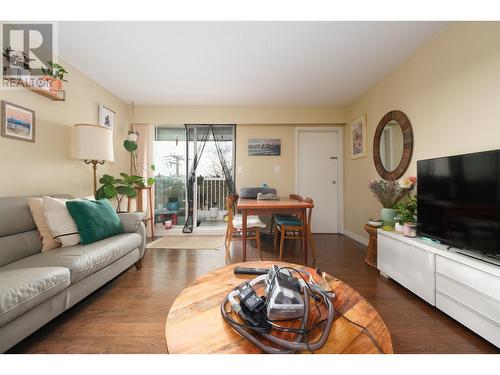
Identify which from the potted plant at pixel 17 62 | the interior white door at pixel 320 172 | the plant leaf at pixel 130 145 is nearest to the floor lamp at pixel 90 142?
the potted plant at pixel 17 62

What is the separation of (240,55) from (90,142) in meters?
1.95

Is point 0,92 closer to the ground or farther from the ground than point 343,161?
farther from the ground

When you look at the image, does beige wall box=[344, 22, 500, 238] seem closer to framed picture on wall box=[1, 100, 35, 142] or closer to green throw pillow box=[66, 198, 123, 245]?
green throw pillow box=[66, 198, 123, 245]

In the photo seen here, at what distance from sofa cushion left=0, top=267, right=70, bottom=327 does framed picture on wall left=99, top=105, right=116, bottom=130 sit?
2362 mm

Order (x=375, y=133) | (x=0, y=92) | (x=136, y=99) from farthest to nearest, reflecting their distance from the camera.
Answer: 1. (x=136, y=99)
2. (x=375, y=133)
3. (x=0, y=92)

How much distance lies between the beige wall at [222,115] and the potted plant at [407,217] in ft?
7.25

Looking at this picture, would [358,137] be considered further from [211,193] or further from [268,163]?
[211,193]

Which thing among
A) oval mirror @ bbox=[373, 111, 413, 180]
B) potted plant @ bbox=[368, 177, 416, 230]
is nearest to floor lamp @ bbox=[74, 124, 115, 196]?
potted plant @ bbox=[368, 177, 416, 230]

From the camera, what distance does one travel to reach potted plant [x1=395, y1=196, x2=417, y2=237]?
Answer: 1.79m

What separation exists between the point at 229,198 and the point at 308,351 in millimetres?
1951

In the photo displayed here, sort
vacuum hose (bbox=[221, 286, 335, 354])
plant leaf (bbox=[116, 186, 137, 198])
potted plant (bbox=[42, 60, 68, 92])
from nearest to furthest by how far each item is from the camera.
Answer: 1. vacuum hose (bbox=[221, 286, 335, 354])
2. potted plant (bbox=[42, 60, 68, 92])
3. plant leaf (bbox=[116, 186, 137, 198])
